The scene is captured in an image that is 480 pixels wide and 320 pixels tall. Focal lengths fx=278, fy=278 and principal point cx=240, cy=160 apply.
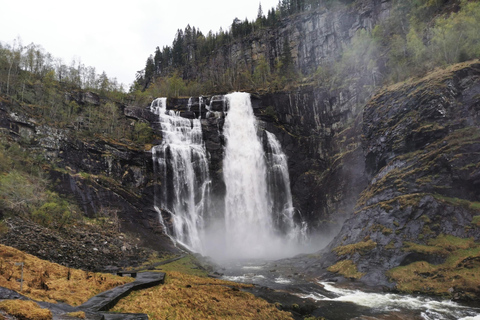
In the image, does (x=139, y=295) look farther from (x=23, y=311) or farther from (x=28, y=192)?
(x=28, y=192)

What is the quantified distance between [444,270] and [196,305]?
1696cm

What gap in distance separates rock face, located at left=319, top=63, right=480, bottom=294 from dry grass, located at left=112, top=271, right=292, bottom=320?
37.8 ft

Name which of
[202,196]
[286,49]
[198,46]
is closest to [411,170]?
[202,196]

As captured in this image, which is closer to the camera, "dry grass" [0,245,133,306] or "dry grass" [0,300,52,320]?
"dry grass" [0,300,52,320]

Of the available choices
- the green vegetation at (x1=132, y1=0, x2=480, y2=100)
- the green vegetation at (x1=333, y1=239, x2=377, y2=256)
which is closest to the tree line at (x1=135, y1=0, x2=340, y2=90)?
the green vegetation at (x1=132, y1=0, x2=480, y2=100)

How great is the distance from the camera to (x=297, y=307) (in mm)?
14164

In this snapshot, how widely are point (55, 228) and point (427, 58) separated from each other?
4761 centimetres

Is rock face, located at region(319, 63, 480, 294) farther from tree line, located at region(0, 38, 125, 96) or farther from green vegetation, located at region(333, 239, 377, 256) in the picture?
tree line, located at region(0, 38, 125, 96)

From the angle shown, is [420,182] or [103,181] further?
[103,181]

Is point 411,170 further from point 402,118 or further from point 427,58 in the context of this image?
point 427,58

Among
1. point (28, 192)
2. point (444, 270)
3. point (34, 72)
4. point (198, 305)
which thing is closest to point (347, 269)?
point (444, 270)

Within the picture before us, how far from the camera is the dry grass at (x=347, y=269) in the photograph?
2158 cm

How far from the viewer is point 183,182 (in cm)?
4172

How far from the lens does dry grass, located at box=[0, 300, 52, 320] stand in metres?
5.92
